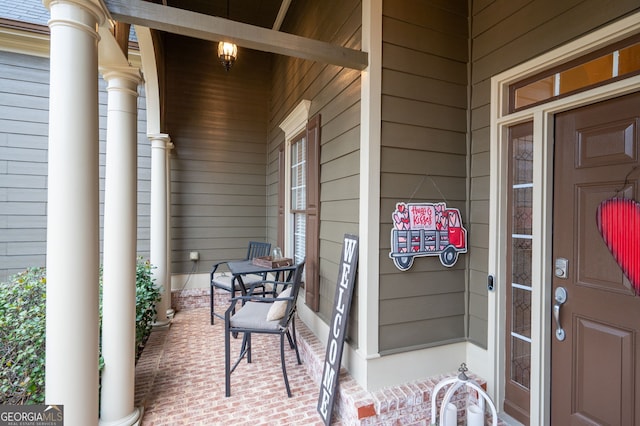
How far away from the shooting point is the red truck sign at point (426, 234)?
2115 mm

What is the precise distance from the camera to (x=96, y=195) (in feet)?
5.00

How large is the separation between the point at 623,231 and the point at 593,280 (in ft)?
0.97

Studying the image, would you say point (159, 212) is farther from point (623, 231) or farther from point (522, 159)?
point (623, 231)

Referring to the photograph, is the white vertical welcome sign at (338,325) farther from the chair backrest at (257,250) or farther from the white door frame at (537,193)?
the chair backrest at (257,250)

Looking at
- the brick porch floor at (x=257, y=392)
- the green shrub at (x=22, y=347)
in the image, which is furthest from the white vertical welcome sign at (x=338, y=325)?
the green shrub at (x=22, y=347)

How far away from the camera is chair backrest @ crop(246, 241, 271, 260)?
185 inches

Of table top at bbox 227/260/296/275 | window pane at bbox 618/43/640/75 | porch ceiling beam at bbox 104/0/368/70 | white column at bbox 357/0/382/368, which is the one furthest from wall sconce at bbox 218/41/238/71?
window pane at bbox 618/43/640/75

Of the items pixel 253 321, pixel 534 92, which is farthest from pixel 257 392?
pixel 534 92

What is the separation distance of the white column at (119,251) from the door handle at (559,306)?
8.67 ft

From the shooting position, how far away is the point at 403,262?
2.13 m

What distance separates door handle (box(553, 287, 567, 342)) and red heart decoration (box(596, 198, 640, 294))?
0.32 m

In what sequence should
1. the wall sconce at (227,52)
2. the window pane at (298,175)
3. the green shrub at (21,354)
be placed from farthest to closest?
the window pane at (298,175)
the wall sconce at (227,52)
the green shrub at (21,354)

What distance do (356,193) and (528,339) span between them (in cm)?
145

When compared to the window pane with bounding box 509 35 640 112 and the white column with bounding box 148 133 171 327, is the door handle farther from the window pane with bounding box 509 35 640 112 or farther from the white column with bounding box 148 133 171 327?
the white column with bounding box 148 133 171 327
